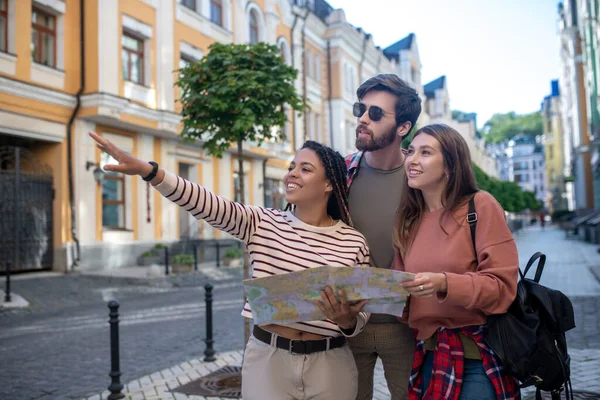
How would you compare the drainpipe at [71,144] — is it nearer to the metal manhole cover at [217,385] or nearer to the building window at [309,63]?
the metal manhole cover at [217,385]

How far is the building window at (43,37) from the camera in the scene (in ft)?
55.0

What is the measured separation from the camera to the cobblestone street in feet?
20.5

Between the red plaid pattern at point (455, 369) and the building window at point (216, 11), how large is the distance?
77.2ft

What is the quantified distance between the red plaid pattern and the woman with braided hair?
14.5 inches

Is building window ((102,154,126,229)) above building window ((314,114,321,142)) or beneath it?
beneath

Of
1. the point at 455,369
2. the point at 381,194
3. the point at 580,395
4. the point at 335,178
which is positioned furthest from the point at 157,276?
the point at 455,369

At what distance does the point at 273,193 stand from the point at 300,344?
1065 inches

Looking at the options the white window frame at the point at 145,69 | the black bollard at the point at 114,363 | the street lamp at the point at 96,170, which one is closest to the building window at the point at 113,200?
the street lamp at the point at 96,170

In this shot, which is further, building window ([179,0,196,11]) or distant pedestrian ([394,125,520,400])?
building window ([179,0,196,11])

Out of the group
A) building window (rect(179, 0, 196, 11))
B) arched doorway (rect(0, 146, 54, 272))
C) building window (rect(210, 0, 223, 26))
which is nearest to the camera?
arched doorway (rect(0, 146, 54, 272))

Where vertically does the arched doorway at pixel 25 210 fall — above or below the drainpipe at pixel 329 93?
below

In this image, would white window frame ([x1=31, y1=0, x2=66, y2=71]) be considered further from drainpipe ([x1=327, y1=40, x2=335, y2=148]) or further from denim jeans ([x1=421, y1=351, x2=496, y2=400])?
drainpipe ([x1=327, y1=40, x2=335, y2=148])

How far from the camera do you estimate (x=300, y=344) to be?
8.52 ft

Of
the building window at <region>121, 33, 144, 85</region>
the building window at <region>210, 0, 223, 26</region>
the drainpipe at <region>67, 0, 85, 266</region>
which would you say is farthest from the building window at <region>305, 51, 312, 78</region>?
the drainpipe at <region>67, 0, 85, 266</region>
